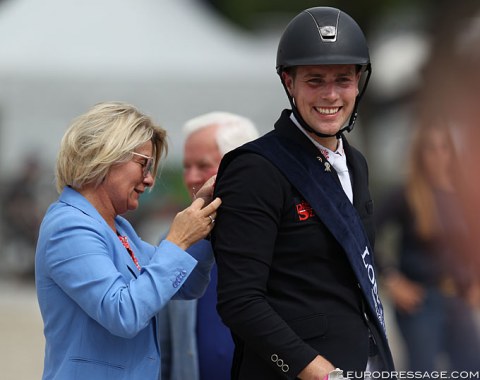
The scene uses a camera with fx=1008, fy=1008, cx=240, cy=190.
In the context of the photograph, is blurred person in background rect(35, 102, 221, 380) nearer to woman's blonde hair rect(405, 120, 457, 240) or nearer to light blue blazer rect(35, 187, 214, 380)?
light blue blazer rect(35, 187, 214, 380)

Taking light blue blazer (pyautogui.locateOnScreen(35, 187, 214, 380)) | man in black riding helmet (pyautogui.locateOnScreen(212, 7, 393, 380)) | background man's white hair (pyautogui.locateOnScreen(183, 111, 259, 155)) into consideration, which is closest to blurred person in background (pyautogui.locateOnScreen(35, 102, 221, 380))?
light blue blazer (pyautogui.locateOnScreen(35, 187, 214, 380))

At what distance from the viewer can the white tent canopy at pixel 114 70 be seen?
45.6ft

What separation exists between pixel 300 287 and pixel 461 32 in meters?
16.0

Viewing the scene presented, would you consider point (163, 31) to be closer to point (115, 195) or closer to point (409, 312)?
point (409, 312)

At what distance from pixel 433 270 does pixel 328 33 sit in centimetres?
349

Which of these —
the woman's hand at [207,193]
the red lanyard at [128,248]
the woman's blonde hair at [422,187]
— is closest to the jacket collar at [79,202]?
the red lanyard at [128,248]

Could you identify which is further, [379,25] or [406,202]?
[379,25]

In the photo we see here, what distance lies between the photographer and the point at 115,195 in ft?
10.4

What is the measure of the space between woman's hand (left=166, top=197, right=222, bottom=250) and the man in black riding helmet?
4 cm

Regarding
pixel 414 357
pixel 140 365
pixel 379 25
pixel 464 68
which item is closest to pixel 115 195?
pixel 140 365

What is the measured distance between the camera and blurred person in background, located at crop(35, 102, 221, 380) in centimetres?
292

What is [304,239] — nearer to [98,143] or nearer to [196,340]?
[98,143]

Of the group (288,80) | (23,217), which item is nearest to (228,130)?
(288,80)

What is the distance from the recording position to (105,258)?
9.77ft
